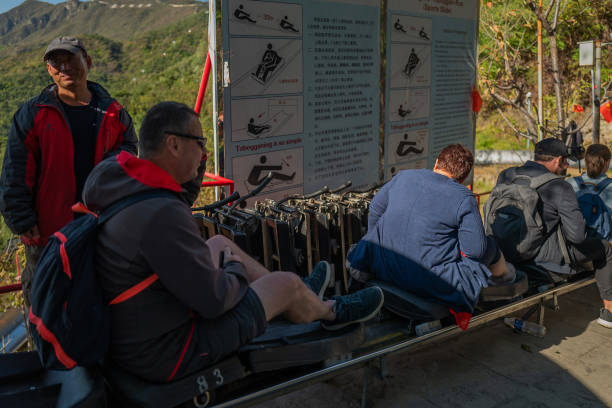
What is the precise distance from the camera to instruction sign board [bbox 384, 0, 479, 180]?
17.3 feet

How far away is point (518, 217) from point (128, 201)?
9.59 ft

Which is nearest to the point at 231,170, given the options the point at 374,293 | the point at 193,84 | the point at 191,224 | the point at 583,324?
the point at 374,293

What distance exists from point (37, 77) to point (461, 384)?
49.1 meters

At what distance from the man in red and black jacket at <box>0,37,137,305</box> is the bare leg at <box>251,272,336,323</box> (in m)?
1.42

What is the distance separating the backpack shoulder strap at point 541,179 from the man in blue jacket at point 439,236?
873 millimetres

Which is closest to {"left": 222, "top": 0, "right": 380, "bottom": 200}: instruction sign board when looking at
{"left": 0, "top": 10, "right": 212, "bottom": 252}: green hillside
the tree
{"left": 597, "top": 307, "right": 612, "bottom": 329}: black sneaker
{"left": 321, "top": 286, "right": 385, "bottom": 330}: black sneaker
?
{"left": 321, "top": 286, "right": 385, "bottom": 330}: black sneaker

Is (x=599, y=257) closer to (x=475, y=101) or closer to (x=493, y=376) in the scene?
(x=493, y=376)

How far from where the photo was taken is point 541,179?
399 centimetres

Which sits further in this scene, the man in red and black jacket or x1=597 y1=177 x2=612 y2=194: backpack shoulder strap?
x1=597 y1=177 x2=612 y2=194: backpack shoulder strap

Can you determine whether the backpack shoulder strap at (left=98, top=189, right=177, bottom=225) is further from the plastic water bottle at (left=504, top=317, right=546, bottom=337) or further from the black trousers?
the black trousers

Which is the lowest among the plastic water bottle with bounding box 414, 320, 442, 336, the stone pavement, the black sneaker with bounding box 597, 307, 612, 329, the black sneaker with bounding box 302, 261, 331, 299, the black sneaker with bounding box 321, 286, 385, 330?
the stone pavement

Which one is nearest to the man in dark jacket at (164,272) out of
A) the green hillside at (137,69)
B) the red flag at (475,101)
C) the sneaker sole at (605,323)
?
the sneaker sole at (605,323)

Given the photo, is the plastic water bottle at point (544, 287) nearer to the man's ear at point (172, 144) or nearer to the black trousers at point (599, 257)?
the black trousers at point (599, 257)

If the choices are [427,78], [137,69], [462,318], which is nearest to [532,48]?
[427,78]
